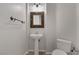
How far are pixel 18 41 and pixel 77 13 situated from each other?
3.33 feet

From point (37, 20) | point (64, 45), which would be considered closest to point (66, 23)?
point (64, 45)

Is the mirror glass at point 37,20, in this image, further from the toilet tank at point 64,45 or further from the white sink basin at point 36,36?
the toilet tank at point 64,45

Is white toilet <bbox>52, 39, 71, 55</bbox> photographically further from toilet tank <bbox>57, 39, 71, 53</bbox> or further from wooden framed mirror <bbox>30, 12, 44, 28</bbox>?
wooden framed mirror <bbox>30, 12, 44, 28</bbox>

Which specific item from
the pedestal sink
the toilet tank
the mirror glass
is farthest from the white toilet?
the mirror glass

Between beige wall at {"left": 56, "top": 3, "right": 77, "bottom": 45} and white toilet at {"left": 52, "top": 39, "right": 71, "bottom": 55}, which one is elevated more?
beige wall at {"left": 56, "top": 3, "right": 77, "bottom": 45}

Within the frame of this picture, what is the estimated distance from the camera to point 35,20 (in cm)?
166

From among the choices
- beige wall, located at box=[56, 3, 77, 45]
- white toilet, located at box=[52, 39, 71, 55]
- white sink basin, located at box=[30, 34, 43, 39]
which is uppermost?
beige wall, located at box=[56, 3, 77, 45]

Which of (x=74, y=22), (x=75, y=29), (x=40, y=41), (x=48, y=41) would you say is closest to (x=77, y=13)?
(x=74, y=22)

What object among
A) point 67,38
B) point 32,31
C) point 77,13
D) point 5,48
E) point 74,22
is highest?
point 77,13

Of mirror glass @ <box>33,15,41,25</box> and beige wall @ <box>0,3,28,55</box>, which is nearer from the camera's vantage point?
beige wall @ <box>0,3,28,55</box>

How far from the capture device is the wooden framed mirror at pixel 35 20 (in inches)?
64.0

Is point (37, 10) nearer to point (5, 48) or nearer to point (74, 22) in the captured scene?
point (74, 22)

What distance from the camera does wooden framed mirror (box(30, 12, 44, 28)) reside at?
5.33 feet

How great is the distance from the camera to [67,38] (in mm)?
1576
